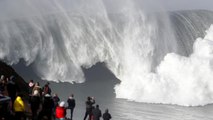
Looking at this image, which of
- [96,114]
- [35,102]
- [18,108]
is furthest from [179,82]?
[18,108]

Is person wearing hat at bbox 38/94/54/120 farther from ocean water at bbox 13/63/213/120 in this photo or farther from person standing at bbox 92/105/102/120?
ocean water at bbox 13/63/213/120

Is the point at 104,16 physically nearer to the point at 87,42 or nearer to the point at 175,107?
the point at 87,42

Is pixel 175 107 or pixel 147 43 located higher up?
pixel 147 43

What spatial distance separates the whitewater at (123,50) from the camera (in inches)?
1799

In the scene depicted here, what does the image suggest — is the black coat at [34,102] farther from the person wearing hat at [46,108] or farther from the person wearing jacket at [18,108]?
the person wearing jacket at [18,108]

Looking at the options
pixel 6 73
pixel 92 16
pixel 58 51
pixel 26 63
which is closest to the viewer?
pixel 6 73

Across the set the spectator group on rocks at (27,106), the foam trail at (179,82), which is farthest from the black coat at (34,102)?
the foam trail at (179,82)

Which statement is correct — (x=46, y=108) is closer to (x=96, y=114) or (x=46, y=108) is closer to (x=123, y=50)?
(x=96, y=114)

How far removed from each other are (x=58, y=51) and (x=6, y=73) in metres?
25.5

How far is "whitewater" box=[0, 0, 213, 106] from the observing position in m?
45.7

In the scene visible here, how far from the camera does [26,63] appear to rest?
1850 inches

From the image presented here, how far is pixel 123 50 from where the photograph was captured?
5331 cm

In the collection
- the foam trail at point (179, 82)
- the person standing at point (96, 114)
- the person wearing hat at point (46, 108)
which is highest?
the person wearing hat at point (46, 108)

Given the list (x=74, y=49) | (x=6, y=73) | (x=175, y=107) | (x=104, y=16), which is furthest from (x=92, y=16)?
(x=6, y=73)
